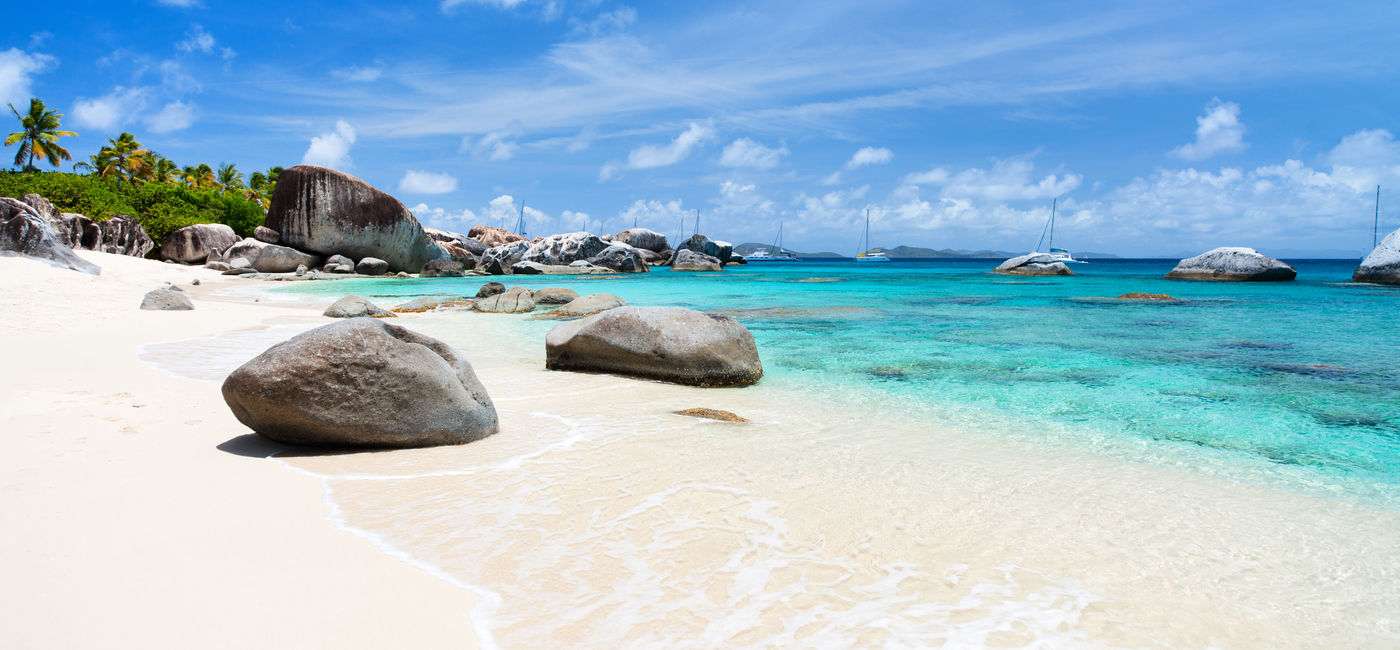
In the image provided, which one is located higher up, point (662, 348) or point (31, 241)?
point (31, 241)

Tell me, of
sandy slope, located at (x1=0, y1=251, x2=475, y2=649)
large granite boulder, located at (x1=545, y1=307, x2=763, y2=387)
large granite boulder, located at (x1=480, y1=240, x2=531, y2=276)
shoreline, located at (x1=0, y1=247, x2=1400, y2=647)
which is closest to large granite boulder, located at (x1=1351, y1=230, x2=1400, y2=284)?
large granite boulder, located at (x1=545, y1=307, x2=763, y2=387)

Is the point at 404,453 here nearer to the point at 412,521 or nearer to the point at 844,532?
the point at 412,521

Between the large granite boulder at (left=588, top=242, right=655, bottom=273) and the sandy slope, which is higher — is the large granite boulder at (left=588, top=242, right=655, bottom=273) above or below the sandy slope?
above

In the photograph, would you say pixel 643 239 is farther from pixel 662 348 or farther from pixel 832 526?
pixel 832 526

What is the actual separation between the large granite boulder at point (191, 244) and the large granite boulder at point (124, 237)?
3.08 ft

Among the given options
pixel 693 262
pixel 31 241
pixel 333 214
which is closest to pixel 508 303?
pixel 31 241

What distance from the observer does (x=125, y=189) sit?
37.8 metres

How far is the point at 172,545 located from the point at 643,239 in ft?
184

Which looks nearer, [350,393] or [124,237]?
[350,393]

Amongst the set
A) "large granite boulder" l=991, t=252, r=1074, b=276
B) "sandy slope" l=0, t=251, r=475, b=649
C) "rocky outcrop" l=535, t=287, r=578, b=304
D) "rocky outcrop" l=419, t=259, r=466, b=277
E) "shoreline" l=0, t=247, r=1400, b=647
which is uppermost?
"large granite boulder" l=991, t=252, r=1074, b=276

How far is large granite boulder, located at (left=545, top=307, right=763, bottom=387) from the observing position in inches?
300

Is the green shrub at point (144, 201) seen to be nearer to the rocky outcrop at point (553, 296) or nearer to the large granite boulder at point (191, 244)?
the large granite boulder at point (191, 244)

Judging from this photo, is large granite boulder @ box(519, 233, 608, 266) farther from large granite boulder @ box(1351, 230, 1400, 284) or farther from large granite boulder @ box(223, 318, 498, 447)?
large granite boulder @ box(223, 318, 498, 447)

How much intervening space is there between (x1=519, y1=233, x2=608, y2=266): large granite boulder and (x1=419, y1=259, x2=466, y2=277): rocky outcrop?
10355 millimetres
